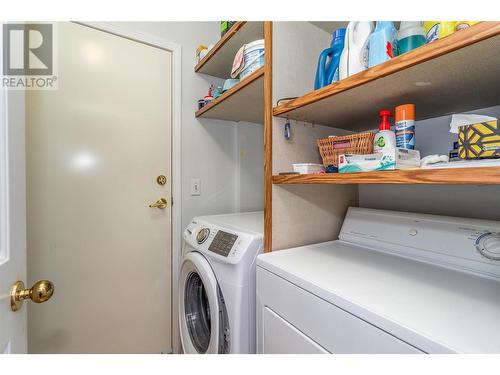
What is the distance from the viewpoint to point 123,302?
1.55 meters

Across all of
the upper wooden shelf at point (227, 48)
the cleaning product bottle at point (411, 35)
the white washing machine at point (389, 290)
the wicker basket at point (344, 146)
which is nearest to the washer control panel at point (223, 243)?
the white washing machine at point (389, 290)

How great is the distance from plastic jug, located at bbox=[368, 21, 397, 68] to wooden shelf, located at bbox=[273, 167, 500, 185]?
348 mm

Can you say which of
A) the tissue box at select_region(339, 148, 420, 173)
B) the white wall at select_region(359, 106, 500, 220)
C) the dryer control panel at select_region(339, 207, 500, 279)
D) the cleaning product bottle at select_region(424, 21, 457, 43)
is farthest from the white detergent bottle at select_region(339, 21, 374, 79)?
the dryer control panel at select_region(339, 207, 500, 279)

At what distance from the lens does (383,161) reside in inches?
26.0

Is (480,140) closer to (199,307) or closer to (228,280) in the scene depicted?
(228,280)

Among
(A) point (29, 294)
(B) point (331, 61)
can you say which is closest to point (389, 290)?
(B) point (331, 61)

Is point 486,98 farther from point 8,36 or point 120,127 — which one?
point 120,127

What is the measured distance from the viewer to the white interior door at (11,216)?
2.01 ft

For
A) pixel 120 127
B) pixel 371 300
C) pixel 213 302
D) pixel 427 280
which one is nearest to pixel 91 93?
pixel 120 127

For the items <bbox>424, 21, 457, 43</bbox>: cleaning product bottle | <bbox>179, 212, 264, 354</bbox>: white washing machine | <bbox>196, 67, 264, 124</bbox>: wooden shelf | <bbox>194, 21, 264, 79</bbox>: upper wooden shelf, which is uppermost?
<bbox>194, 21, 264, 79</bbox>: upper wooden shelf

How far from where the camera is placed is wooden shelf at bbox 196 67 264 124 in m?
1.15

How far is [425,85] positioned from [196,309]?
1.48 m

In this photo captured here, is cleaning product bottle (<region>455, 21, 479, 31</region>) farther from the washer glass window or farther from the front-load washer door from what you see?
the washer glass window
